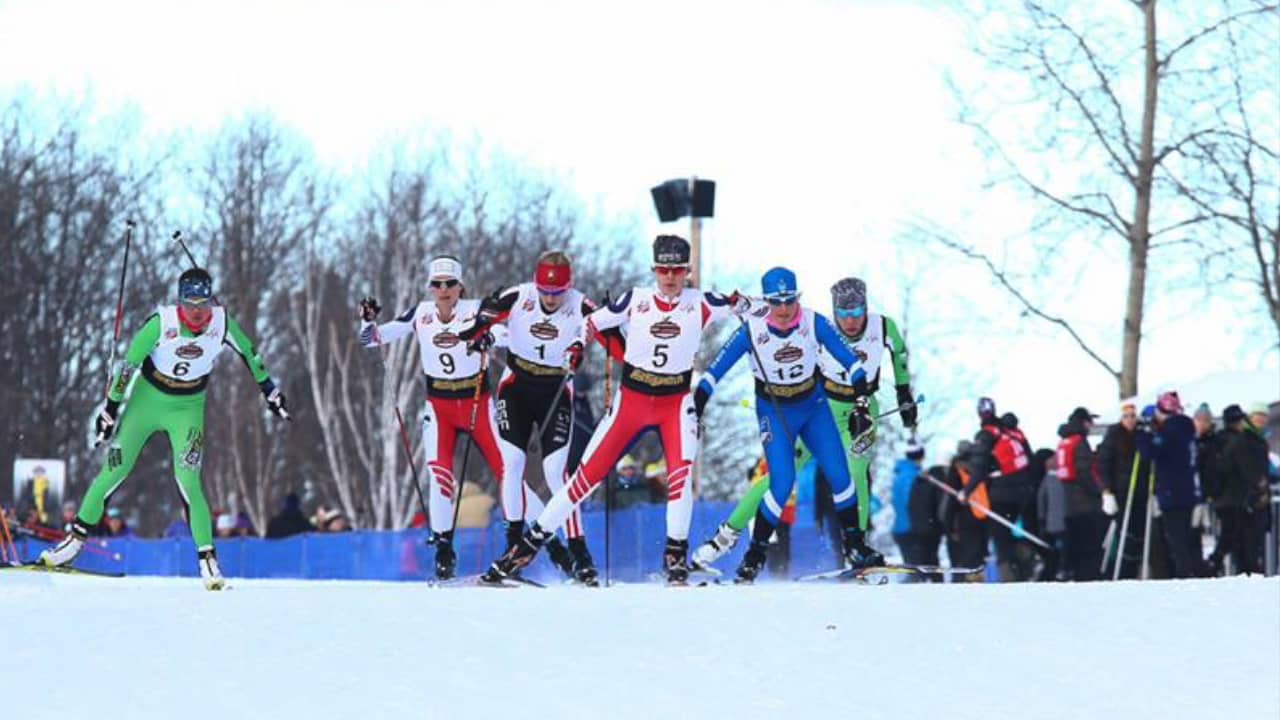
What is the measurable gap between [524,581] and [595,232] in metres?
46.8

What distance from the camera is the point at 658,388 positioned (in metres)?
15.1

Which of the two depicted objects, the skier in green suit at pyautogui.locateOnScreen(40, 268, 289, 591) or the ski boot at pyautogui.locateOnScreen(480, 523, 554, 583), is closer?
the ski boot at pyautogui.locateOnScreen(480, 523, 554, 583)

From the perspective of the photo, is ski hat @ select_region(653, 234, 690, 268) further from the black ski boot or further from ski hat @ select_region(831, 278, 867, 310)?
the black ski boot

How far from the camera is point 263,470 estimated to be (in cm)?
5875

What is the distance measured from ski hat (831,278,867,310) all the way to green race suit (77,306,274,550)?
373cm

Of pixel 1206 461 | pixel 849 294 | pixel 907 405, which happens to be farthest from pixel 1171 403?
pixel 849 294

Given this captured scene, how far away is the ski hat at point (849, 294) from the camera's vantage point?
17.0m

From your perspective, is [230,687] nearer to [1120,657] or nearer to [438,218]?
[1120,657]

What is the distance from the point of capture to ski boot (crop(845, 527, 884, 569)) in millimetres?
16234

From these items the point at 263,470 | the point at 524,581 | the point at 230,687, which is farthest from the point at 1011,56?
the point at 263,470

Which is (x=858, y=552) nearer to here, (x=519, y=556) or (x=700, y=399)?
(x=700, y=399)

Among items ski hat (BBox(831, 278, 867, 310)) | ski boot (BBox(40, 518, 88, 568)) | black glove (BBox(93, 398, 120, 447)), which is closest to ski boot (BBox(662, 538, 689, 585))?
ski hat (BBox(831, 278, 867, 310))

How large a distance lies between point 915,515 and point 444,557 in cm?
692

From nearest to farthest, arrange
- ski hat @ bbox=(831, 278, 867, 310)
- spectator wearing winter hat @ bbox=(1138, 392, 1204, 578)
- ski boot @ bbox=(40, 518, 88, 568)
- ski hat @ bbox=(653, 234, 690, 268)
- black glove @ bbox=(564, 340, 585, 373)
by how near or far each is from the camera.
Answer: ski hat @ bbox=(653, 234, 690, 268) < black glove @ bbox=(564, 340, 585, 373) < ski boot @ bbox=(40, 518, 88, 568) < ski hat @ bbox=(831, 278, 867, 310) < spectator wearing winter hat @ bbox=(1138, 392, 1204, 578)
